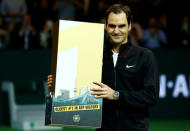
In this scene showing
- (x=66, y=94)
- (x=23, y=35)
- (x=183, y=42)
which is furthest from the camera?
(x=183, y=42)

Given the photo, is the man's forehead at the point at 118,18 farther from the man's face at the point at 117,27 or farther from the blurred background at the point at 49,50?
the blurred background at the point at 49,50

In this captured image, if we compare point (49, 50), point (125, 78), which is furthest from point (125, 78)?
point (49, 50)

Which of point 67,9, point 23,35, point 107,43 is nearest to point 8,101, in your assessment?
point 23,35

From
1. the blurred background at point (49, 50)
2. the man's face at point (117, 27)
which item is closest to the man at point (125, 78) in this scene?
the man's face at point (117, 27)

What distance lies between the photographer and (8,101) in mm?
9914

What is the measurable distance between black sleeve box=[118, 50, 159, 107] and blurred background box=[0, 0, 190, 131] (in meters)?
5.60

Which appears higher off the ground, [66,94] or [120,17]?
[120,17]

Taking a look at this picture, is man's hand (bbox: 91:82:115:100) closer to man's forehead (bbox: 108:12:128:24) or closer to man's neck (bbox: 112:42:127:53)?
man's neck (bbox: 112:42:127:53)

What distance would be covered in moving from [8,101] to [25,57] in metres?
0.88

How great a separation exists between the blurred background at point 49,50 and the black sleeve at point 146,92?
220 inches

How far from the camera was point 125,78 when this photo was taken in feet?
13.1

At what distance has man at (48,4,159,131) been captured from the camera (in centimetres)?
390

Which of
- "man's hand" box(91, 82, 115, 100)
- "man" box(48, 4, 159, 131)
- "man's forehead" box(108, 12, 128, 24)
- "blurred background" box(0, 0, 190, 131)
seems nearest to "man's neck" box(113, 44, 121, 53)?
"man" box(48, 4, 159, 131)

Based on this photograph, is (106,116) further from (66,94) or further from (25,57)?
(25,57)
